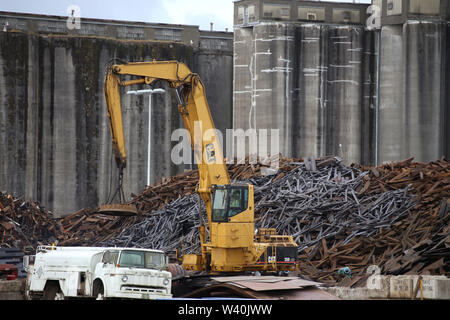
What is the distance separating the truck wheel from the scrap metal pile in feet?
29.8

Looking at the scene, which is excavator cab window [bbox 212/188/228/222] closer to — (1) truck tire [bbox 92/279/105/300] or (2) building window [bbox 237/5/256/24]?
(1) truck tire [bbox 92/279/105/300]

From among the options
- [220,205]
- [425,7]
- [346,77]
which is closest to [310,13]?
[346,77]

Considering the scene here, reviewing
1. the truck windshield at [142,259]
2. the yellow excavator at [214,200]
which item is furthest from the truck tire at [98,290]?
the yellow excavator at [214,200]

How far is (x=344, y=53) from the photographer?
200 ft

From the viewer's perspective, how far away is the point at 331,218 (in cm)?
3241

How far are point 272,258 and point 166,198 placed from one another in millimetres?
15339

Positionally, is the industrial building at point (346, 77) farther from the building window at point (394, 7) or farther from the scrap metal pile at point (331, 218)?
the scrap metal pile at point (331, 218)

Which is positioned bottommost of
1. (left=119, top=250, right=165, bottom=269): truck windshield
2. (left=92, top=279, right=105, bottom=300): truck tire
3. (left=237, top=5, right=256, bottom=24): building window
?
(left=92, top=279, right=105, bottom=300): truck tire

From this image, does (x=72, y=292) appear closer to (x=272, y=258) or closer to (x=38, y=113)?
(x=272, y=258)

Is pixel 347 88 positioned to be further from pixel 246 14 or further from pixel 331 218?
pixel 331 218

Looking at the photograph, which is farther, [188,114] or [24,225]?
[24,225]

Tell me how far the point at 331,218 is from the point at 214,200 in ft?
27.1

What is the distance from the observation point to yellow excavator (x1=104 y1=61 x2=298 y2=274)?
82.7 feet

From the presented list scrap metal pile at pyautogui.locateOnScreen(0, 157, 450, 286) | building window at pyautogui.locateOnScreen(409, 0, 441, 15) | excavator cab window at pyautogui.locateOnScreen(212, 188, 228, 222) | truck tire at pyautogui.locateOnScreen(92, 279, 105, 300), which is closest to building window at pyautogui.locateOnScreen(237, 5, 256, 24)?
building window at pyautogui.locateOnScreen(409, 0, 441, 15)
